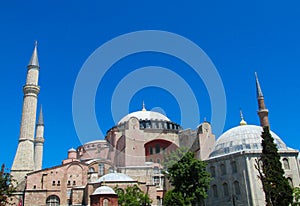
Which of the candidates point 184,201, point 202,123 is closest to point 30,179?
point 184,201

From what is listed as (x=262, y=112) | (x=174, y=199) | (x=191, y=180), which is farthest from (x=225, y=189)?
(x=262, y=112)

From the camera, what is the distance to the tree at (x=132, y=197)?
22.4m

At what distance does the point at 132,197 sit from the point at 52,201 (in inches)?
327

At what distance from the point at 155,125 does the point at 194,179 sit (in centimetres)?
1517

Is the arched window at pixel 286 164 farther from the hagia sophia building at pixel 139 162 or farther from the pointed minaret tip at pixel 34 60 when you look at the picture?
the pointed minaret tip at pixel 34 60

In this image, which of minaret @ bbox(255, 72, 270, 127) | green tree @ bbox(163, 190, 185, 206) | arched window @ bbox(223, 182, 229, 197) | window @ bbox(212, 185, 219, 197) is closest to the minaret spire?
window @ bbox(212, 185, 219, 197)

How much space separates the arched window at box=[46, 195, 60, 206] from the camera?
27141mm

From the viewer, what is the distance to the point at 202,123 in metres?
32.5

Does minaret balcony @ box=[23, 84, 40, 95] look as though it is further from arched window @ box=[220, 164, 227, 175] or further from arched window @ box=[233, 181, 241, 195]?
arched window @ box=[233, 181, 241, 195]

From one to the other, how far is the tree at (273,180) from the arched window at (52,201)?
57.0ft

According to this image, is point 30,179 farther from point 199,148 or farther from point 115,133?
point 199,148

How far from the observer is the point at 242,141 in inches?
1011

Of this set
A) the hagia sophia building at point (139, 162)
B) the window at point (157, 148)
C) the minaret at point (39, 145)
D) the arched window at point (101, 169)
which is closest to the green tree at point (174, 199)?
the hagia sophia building at point (139, 162)

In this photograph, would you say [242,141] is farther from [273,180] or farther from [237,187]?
[273,180]
